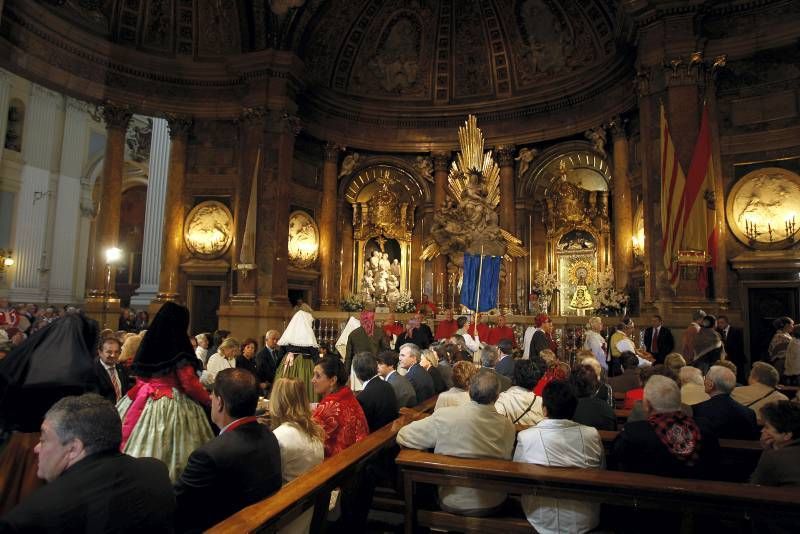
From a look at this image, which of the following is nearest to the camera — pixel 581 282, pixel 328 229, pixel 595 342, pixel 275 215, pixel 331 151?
pixel 595 342

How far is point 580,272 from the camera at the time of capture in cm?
1703

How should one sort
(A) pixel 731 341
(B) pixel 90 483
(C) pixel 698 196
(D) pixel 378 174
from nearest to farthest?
(B) pixel 90 483, (C) pixel 698 196, (A) pixel 731 341, (D) pixel 378 174

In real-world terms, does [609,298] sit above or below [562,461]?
above

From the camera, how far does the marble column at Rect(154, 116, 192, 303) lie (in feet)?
51.2

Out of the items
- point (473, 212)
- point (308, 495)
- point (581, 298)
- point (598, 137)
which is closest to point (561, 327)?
point (581, 298)

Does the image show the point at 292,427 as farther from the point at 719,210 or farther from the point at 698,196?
the point at 719,210

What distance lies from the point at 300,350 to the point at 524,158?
12.5 metres

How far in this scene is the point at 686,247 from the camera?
1056cm

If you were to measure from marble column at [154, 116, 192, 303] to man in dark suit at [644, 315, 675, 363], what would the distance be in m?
12.0

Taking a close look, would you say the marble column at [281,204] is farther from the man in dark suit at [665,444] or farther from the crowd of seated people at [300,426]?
the man in dark suit at [665,444]

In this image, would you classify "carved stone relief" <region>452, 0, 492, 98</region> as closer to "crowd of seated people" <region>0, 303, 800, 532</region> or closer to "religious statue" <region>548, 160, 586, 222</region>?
"religious statue" <region>548, 160, 586, 222</region>

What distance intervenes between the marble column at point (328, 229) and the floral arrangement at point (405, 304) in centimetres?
203

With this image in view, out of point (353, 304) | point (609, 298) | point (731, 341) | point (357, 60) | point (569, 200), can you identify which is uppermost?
point (357, 60)

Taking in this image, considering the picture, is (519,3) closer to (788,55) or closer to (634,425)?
(788,55)
